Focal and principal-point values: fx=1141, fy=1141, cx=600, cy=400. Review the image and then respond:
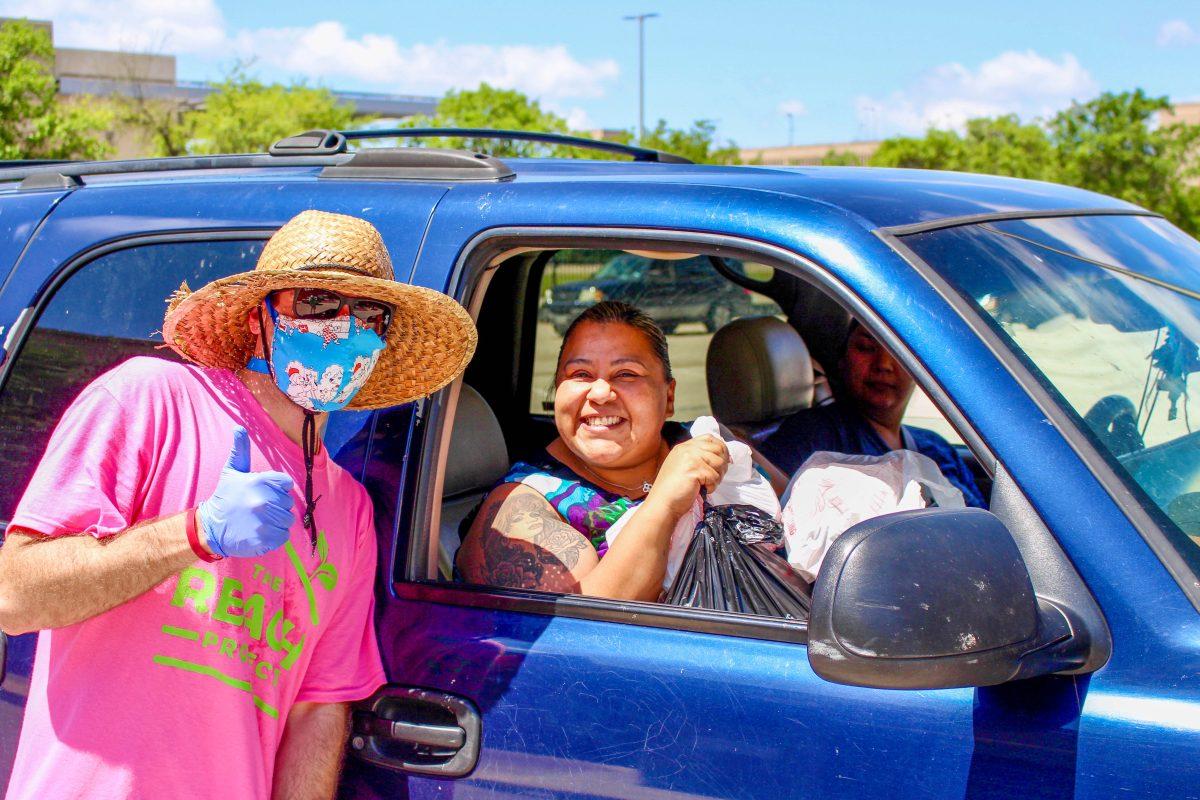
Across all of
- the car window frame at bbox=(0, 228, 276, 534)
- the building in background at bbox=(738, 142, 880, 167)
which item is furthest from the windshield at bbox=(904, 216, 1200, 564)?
the building in background at bbox=(738, 142, 880, 167)

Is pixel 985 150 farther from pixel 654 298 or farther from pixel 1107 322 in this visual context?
pixel 1107 322

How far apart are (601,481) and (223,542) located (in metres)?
1.11

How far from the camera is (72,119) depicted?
1817 cm

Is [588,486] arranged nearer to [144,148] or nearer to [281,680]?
[281,680]

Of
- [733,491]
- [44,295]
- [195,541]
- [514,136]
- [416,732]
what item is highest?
[514,136]

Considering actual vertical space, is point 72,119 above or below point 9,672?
above

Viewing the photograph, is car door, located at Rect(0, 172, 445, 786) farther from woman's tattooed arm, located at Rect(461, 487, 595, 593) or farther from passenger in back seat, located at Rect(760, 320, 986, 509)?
passenger in back seat, located at Rect(760, 320, 986, 509)

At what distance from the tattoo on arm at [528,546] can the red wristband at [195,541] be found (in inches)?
25.6

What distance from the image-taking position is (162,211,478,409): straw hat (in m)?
1.76

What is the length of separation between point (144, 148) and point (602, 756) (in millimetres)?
28785

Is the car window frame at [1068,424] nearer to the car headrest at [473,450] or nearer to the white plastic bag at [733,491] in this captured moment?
the white plastic bag at [733,491]

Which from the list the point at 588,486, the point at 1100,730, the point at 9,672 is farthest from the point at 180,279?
the point at 1100,730

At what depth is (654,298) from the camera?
5961 mm

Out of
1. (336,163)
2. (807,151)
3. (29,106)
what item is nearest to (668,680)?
(336,163)
